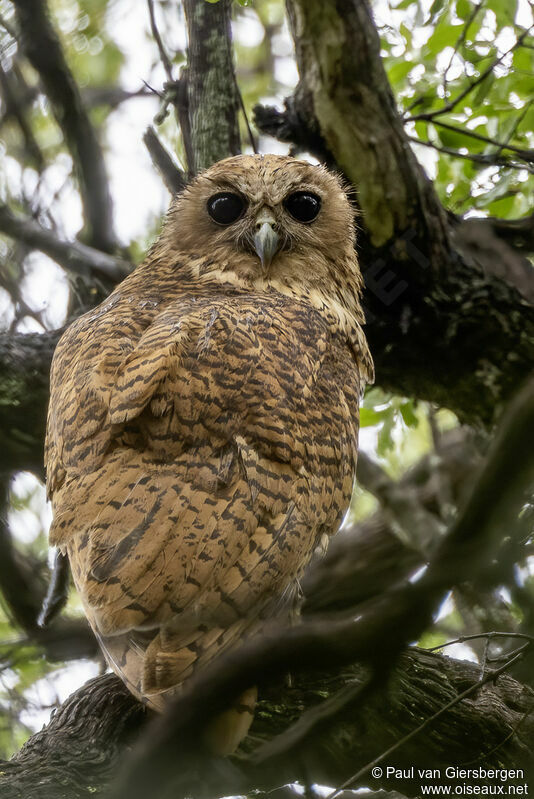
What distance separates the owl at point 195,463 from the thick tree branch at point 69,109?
58.3 inches

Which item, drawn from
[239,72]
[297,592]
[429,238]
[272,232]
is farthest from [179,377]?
[239,72]

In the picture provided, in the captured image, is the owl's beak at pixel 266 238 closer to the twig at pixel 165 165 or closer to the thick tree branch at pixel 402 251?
the thick tree branch at pixel 402 251

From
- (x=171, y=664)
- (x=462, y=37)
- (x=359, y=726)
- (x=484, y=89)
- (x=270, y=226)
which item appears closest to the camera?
(x=171, y=664)

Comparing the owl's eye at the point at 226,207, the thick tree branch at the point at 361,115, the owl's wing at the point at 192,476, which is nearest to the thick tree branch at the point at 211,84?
the thick tree branch at the point at 361,115

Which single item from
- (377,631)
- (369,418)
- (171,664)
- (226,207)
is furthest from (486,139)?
(377,631)

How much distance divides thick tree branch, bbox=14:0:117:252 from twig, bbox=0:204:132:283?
27 cm

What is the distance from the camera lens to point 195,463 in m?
2.72

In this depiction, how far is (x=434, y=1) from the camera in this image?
4.21 metres

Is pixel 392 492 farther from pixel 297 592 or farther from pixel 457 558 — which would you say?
pixel 457 558

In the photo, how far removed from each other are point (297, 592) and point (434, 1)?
121 inches

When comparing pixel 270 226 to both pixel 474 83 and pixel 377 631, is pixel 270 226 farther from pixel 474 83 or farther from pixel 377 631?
pixel 377 631

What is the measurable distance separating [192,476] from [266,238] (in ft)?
5.25

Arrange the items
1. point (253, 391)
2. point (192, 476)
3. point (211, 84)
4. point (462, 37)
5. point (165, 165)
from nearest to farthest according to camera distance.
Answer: point (192, 476) → point (253, 391) → point (462, 37) → point (211, 84) → point (165, 165)

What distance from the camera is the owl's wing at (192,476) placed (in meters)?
2.46
